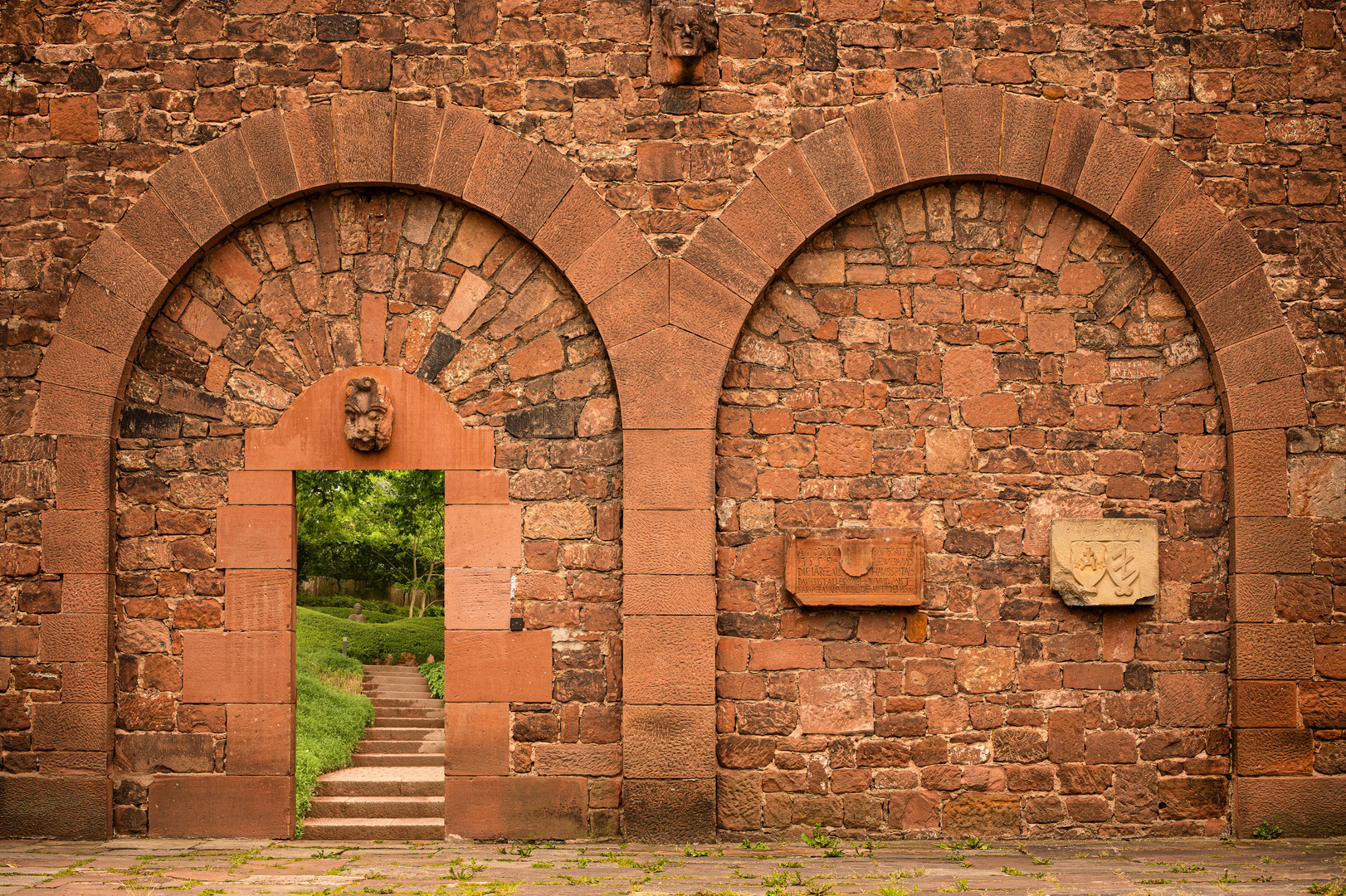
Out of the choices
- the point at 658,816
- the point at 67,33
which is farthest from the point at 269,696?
the point at 67,33

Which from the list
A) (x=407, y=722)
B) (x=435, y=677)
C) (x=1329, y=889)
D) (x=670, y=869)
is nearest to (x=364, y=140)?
(x=670, y=869)

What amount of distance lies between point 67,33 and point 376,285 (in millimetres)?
2396

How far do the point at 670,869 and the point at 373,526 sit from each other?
15214mm

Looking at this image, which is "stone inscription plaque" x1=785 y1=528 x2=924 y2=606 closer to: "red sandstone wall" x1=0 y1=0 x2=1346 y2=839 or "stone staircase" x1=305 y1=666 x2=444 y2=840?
"red sandstone wall" x1=0 y1=0 x2=1346 y2=839

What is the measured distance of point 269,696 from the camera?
570cm

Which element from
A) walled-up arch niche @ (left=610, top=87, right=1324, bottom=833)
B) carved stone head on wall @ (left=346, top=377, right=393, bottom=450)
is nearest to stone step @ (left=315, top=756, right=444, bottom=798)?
carved stone head on wall @ (left=346, top=377, right=393, bottom=450)

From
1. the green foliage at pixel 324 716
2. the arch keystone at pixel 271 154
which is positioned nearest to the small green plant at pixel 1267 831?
the green foliage at pixel 324 716

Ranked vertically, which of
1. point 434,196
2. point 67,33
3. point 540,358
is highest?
point 67,33

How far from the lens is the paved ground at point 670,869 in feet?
15.3

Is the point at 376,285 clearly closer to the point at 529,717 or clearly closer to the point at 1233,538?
the point at 529,717

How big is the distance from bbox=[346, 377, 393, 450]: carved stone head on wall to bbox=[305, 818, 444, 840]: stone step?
3.03 m

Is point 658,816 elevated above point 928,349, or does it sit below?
below

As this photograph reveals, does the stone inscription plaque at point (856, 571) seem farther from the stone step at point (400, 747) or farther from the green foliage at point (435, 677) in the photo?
the green foliage at point (435, 677)

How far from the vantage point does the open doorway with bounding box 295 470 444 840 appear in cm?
802
